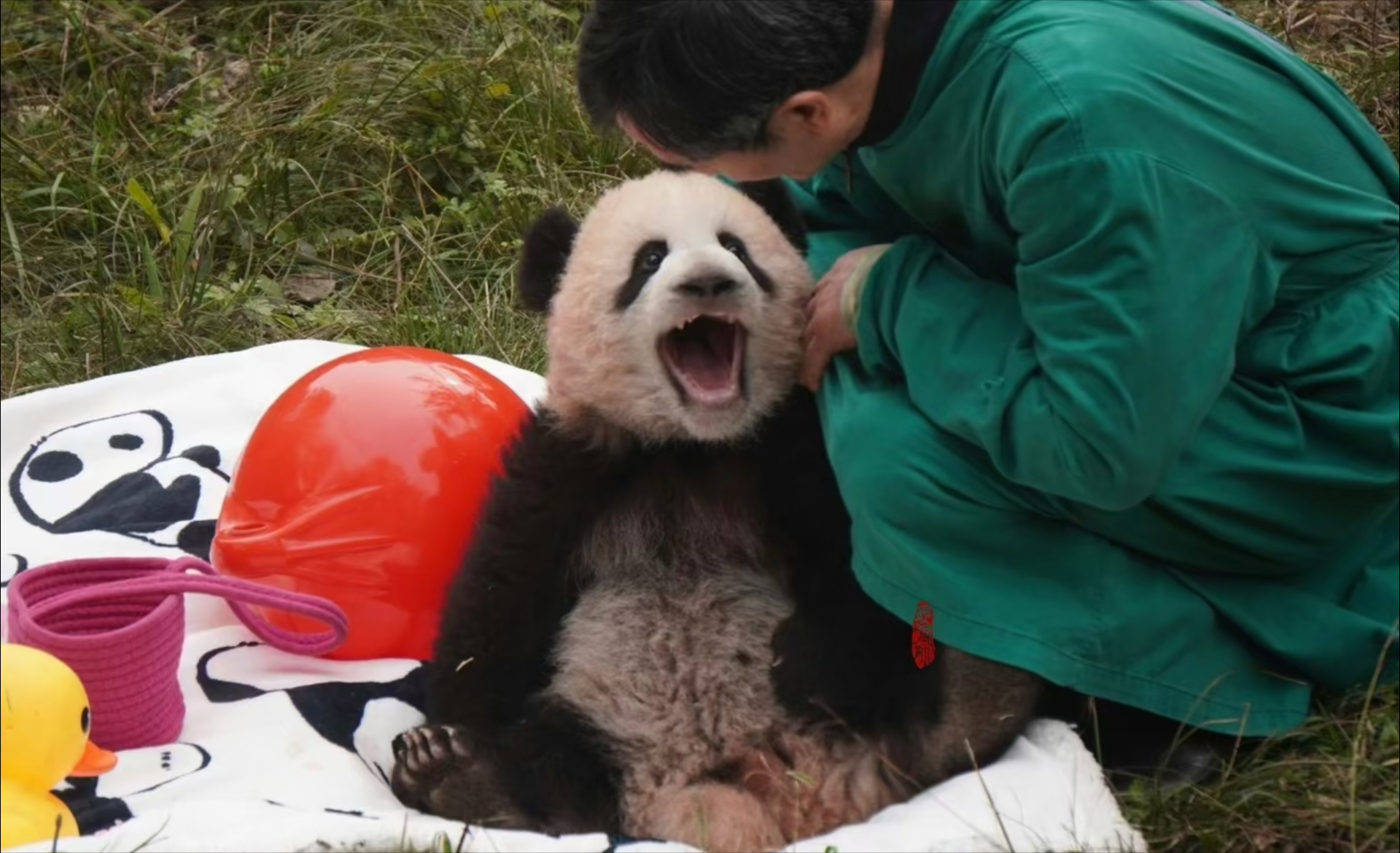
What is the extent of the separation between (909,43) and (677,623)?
1.06 m

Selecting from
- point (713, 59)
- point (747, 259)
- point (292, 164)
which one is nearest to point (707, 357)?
point (747, 259)

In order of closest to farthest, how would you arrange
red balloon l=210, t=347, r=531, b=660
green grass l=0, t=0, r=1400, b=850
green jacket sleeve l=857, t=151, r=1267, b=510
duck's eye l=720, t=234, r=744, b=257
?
green jacket sleeve l=857, t=151, r=1267, b=510, duck's eye l=720, t=234, r=744, b=257, red balloon l=210, t=347, r=531, b=660, green grass l=0, t=0, r=1400, b=850

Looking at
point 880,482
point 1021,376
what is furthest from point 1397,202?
point 880,482

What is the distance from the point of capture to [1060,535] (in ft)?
8.22

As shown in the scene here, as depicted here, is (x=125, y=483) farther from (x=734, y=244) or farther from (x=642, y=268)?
(x=734, y=244)

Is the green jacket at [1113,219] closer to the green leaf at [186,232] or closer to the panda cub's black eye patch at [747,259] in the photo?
the panda cub's black eye patch at [747,259]

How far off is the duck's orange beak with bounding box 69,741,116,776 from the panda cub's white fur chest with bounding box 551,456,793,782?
74cm

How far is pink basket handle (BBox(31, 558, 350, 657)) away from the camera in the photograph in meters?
2.77

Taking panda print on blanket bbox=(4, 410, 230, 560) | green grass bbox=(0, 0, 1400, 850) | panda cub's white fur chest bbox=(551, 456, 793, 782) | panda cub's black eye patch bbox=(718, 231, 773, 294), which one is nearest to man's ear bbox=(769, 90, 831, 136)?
panda cub's black eye patch bbox=(718, 231, 773, 294)

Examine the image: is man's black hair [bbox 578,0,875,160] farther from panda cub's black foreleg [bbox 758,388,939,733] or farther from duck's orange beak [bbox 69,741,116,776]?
duck's orange beak [bbox 69,741,116,776]

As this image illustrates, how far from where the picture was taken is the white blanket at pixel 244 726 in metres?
2.39

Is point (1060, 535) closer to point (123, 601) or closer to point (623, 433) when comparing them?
point (623, 433)

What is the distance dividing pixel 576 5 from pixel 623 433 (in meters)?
3.44

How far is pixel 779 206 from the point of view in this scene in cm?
299
